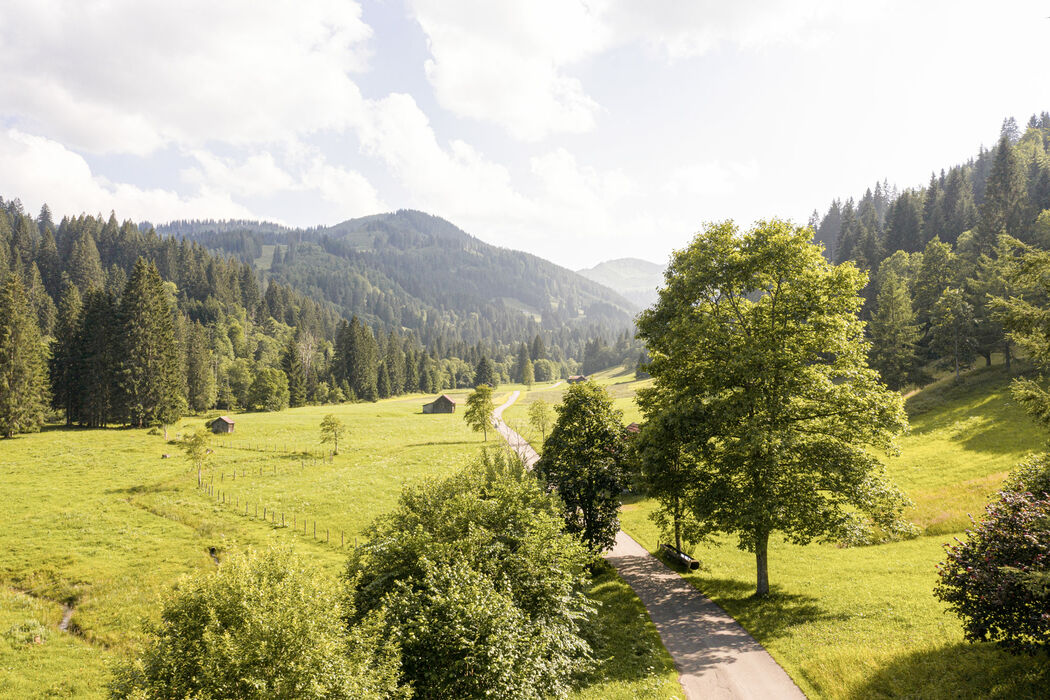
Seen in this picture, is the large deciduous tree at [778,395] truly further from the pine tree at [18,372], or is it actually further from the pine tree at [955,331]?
the pine tree at [18,372]

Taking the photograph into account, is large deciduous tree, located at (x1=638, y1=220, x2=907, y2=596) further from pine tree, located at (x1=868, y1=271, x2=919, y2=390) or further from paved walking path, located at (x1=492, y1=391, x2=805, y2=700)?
pine tree, located at (x1=868, y1=271, x2=919, y2=390)

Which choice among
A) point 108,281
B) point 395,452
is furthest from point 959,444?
point 108,281

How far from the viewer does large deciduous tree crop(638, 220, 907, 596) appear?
20.1 m

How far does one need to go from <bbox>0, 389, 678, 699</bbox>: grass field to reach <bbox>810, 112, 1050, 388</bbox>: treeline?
83.5 feet

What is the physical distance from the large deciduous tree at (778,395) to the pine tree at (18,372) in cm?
9074

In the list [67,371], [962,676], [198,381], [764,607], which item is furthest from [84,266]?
[962,676]

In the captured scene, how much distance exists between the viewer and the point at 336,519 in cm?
3894

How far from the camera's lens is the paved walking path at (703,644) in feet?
51.4

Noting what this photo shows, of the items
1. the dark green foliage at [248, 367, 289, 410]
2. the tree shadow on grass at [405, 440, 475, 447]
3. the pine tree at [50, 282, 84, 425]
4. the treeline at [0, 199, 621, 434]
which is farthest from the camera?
the dark green foliage at [248, 367, 289, 410]

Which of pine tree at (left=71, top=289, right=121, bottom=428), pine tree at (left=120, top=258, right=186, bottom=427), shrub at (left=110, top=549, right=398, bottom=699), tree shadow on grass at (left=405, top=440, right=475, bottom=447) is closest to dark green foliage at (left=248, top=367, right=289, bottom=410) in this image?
pine tree at (left=120, top=258, right=186, bottom=427)

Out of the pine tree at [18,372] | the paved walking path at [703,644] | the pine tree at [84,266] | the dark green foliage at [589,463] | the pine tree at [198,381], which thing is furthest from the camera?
the pine tree at [84,266]

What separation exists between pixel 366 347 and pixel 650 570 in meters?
122

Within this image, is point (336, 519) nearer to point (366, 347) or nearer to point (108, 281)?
point (366, 347)

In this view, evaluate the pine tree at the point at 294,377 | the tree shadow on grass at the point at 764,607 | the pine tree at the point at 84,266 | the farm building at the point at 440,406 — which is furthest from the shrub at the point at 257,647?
the pine tree at the point at 84,266
